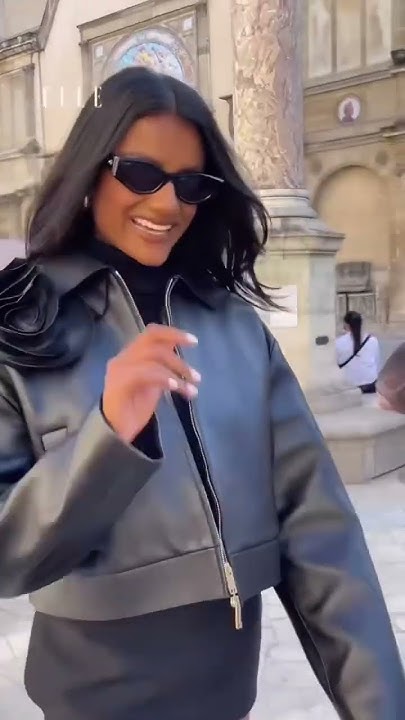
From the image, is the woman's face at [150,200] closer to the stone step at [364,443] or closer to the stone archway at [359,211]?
the stone step at [364,443]

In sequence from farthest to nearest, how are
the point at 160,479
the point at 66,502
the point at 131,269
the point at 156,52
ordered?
1. the point at 156,52
2. the point at 131,269
3. the point at 160,479
4. the point at 66,502

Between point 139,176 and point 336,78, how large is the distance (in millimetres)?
15890

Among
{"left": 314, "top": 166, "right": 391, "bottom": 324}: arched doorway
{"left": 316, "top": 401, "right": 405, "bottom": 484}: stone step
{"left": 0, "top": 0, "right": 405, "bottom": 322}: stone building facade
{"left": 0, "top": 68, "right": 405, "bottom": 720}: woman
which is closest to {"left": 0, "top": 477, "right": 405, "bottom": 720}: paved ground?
{"left": 316, "top": 401, "right": 405, "bottom": 484}: stone step

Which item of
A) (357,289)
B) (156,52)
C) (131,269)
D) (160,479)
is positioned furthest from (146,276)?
(156,52)

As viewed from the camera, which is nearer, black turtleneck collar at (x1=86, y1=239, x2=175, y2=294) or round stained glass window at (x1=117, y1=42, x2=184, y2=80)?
black turtleneck collar at (x1=86, y1=239, x2=175, y2=294)

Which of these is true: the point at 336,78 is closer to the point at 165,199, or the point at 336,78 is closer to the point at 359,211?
the point at 359,211

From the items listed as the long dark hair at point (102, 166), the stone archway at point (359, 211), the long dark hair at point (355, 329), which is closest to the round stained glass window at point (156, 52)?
the stone archway at point (359, 211)

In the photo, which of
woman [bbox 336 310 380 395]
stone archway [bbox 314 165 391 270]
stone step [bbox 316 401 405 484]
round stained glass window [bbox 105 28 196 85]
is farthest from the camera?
stone archway [bbox 314 165 391 270]

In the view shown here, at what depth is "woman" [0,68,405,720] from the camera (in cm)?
98

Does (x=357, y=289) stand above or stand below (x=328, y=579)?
above

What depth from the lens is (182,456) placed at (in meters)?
1.04

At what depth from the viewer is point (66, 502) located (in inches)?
34.1

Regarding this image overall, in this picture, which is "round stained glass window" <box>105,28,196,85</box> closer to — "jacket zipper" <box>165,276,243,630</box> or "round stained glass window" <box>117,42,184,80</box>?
"round stained glass window" <box>117,42,184,80</box>

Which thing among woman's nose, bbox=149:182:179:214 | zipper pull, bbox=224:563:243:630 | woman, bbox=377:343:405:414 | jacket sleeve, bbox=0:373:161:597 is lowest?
zipper pull, bbox=224:563:243:630
